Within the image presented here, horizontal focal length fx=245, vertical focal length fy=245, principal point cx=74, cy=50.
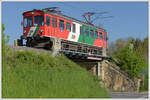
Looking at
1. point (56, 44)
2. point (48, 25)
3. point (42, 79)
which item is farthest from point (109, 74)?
point (42, 79)

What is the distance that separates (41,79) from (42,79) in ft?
0.17

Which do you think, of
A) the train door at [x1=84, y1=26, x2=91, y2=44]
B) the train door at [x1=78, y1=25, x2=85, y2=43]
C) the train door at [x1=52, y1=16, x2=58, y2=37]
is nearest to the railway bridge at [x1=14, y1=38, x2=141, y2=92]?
the train door at [x1=84, y1=26, x2=91, y2=44]

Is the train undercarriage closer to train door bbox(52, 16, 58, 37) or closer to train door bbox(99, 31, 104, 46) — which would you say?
train door bbox(52, 16, 58, 37)

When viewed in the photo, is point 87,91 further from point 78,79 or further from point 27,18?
point 27,18

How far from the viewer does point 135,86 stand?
31.6 meters

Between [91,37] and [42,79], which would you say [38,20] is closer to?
[91,37]

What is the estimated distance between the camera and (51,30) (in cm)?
1973

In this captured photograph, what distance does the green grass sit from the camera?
10.4m

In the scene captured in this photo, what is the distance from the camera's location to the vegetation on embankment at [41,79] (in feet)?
34.1

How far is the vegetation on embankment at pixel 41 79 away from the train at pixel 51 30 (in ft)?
19.2

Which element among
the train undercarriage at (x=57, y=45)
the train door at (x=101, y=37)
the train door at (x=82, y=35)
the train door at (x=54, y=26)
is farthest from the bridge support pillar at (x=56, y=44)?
the train door at (x=101, y=37)

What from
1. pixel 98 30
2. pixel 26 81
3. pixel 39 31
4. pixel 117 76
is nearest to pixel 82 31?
pixel 98 30

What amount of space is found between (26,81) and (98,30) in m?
17.7

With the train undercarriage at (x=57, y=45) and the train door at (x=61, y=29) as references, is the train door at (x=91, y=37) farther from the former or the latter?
the train door at (x=61, y=29)
